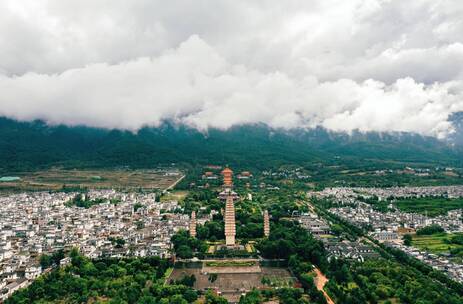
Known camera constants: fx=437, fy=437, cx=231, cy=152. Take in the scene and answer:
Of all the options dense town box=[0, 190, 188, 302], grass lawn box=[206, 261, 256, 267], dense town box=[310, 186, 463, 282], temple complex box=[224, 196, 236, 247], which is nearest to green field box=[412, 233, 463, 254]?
dense town box=[310, 186, 463, 282]

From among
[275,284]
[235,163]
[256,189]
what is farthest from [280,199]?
[235,163]

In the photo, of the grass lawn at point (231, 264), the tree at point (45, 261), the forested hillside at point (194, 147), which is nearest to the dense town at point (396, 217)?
the grass lawn at point (231, 264)

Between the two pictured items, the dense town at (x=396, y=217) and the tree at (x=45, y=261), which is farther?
the dense town at (x=396, y=217)

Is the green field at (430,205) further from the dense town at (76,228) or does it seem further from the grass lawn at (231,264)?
the dense town at (76,228)

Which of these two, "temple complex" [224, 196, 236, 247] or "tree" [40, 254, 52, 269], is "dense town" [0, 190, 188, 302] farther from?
"temple complex" [224, 196, 236, 247]

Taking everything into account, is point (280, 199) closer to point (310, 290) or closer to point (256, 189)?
point (256, 189)

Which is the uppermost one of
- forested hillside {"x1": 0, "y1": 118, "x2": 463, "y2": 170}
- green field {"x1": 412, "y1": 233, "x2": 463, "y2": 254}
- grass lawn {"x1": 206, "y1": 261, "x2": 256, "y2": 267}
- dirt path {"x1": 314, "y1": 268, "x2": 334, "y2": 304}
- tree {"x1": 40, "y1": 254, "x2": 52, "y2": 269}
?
forested hillside {"x1": 0, "y1": 118, "x2": 463, "y2": 170}
